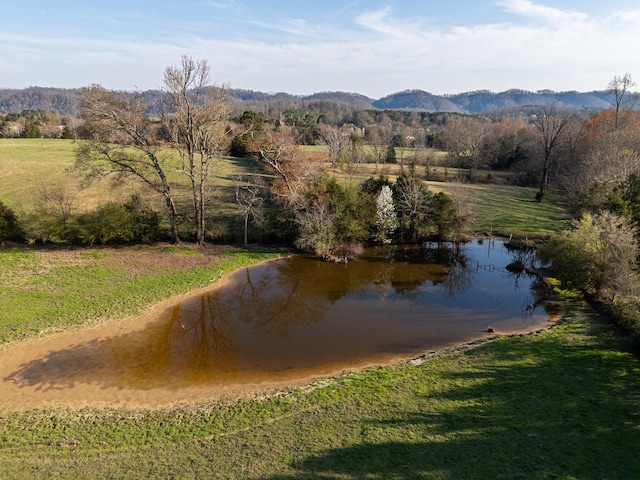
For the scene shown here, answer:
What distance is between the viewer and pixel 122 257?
25.5 metres

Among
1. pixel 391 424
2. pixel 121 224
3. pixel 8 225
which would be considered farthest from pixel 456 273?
pixel 8 225

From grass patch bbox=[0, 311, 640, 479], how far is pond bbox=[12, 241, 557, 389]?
2035 millimetres

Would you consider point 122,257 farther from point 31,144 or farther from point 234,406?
point 31,144

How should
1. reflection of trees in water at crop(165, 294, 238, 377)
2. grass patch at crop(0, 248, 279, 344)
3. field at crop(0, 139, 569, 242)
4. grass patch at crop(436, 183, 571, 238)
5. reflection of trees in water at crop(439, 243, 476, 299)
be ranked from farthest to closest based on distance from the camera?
field at crop(0, 139, 569, 242) → grass patch at crop(436, 183, 571, 238) → reflection of trees in water at crop(439, 243, 476, 299) → grass patch at crop(0, 248, 279, 344) → reflection of trees in water at crop(165, 294, 238, 377)

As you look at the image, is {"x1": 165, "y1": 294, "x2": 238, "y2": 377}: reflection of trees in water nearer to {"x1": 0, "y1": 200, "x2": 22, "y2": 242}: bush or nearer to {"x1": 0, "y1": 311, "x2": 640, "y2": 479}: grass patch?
{"x1": 0, "y1": 311, "x2": 640, "y2": 479}: grass patch

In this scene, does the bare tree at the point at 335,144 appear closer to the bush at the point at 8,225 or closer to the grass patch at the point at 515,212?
the grass patch at the point at 515,212

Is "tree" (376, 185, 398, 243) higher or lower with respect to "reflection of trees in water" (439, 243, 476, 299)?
higher

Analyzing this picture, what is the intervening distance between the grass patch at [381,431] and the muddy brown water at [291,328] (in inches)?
66.5

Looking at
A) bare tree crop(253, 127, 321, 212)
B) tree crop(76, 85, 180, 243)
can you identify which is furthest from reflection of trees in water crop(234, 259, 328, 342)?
tree crop(76, 85, 180, 243)

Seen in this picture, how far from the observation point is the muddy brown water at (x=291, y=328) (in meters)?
14.8

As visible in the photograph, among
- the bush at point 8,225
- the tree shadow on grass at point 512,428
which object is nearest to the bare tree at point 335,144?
the bush at point 8,225

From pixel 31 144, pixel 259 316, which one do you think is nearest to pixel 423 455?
pixel 259 316

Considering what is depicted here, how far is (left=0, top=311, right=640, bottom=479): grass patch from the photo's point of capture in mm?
10141

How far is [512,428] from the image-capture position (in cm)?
1168
